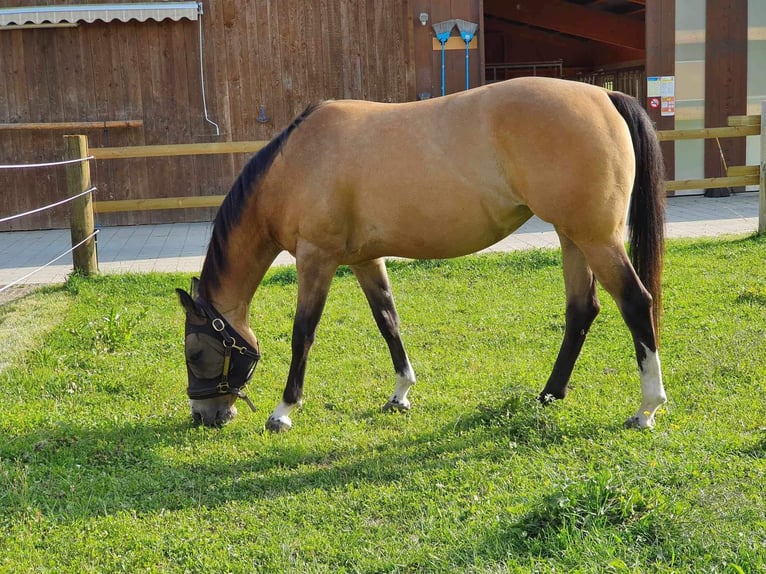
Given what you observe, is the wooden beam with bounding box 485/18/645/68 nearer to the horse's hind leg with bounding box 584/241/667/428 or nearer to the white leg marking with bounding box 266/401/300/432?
the horse's hind leg with bounding box 584/241/667/428

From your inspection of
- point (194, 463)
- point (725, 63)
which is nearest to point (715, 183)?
point (725, 63)

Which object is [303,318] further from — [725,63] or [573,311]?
[725,63]

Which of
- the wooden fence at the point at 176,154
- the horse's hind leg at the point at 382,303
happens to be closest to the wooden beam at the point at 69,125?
the wooden fence at the point at 176,154

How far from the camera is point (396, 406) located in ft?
14.3

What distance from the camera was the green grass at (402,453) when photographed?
2.73m

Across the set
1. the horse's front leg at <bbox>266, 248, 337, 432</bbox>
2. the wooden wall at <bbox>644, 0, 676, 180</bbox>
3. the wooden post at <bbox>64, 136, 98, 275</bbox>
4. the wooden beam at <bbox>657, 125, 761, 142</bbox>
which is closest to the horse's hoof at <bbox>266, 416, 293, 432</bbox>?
the horse's front leg at <bbox>266, 248, 337, 432</bbox>

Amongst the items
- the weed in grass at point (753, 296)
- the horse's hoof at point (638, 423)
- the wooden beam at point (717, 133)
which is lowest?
the horse's hoof at point (638, 423)

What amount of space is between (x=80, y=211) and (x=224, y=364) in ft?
14.1

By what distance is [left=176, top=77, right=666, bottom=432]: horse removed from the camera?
369 centimetres

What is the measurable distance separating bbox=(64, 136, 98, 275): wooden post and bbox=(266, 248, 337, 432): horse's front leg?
4281mm

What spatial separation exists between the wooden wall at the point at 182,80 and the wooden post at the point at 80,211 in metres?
4.07

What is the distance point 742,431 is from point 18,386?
3971mm

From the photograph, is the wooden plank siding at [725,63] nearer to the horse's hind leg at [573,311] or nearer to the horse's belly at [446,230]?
the horse's hind leg at [573,311]

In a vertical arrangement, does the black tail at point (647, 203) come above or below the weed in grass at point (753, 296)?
above
